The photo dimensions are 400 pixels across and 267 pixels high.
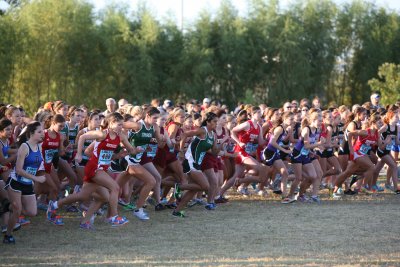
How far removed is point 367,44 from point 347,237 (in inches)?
1227

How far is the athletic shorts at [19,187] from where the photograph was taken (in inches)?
351

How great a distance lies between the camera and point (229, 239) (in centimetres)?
910

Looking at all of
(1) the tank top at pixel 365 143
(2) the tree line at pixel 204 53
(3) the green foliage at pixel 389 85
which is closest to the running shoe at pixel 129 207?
(1) the tank top at pixel 365 143

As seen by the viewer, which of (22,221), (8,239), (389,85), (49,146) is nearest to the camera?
(8,239)

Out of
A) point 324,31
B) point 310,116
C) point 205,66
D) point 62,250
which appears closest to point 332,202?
point 310,116

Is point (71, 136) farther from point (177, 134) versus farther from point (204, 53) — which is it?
point (204, 53)

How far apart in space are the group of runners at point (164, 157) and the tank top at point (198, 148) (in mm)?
18

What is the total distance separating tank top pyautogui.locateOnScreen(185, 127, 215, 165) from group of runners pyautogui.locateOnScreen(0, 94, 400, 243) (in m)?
0.02

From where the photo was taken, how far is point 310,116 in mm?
13078

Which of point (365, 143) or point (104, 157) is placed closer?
point (104, 157)

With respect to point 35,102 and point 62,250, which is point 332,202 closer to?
point 62,250

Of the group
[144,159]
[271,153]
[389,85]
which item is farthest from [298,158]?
[389,85]

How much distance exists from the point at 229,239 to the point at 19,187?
8.85ft

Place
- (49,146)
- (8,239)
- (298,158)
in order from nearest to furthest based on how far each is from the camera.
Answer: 1. (8,239)
2. (49,146)
3. (298,158)
